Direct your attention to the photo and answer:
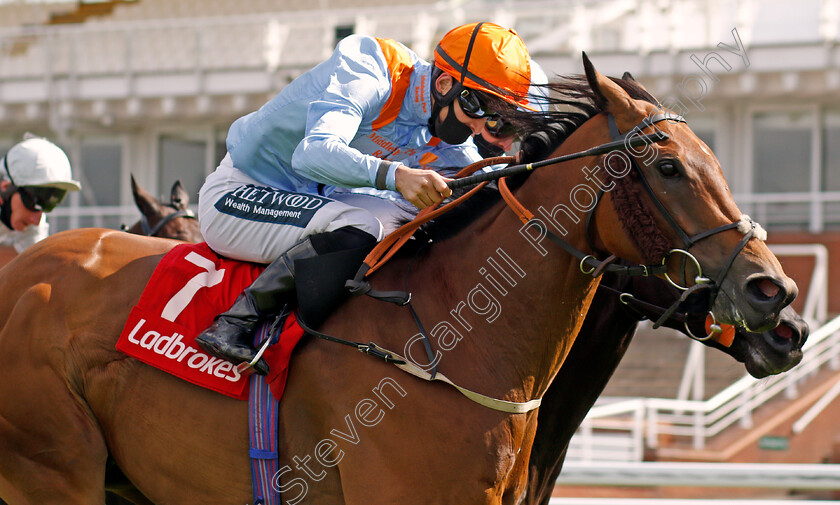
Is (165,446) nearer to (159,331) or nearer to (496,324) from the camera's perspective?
(159,331)

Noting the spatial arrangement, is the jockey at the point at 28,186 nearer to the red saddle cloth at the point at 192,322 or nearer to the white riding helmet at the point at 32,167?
the white riding helmet at the point at 32,167

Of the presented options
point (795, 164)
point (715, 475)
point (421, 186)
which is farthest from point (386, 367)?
point (795, 164)

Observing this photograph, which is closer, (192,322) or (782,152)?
(192,322)

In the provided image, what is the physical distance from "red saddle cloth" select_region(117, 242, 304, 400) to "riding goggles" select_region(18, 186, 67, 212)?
61.9 inches

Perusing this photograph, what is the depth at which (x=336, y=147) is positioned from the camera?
2777mm

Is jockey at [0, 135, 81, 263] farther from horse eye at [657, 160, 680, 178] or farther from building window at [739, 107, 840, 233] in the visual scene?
building window at [739, 107, 840, 233]

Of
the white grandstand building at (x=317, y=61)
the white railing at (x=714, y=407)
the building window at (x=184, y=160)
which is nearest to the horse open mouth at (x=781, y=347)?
the white railing at (x=714, y=407)

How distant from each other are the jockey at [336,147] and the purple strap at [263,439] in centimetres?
9

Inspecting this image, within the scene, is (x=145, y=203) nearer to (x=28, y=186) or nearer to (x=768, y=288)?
(x=28, y=186)

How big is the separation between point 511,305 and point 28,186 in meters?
2.74

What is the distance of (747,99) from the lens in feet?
51.1

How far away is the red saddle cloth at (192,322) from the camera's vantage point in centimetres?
291

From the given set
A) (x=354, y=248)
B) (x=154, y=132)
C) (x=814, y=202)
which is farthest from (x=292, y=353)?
(x=154, y=132)

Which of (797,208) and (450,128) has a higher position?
(450,128)
